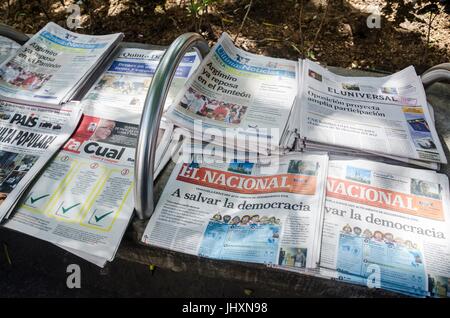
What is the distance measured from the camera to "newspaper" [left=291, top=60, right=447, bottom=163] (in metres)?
0.79

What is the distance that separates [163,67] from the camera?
0.68 meters

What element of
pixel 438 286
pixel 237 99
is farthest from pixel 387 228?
pixel 237 99

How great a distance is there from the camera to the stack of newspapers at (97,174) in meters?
0.67

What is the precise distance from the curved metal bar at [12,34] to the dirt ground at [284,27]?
49 cm

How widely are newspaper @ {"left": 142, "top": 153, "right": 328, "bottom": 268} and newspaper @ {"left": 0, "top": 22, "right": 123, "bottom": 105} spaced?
1.43ft

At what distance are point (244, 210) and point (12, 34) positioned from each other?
90 centimetres

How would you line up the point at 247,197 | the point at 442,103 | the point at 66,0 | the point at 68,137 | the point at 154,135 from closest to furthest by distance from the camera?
the point at 154,135
the point at 247,197
the point at 68,137
the point at 442,103
the point at 66,0

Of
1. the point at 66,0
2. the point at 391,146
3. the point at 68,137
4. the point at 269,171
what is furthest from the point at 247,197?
the point at 66,0

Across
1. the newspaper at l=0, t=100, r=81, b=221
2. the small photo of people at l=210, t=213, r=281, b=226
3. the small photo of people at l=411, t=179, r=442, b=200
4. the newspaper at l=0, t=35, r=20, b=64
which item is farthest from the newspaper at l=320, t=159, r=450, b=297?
the newspaper at l=0, t=35, r=20, b=64

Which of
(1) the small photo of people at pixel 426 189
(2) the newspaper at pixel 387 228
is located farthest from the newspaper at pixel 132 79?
(1) the small photo of people at pixel 426 189

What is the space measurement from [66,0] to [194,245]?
1.67 meters

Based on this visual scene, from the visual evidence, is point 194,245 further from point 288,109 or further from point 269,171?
point 288,109

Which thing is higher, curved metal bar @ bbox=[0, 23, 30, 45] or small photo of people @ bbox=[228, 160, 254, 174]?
curved metal bar @ bbox=[0, 23, 30, 45]

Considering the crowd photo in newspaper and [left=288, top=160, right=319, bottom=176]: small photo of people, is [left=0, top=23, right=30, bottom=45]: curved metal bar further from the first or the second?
[left=288, top=160, right=319, bottom=176]: small photo of people
